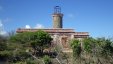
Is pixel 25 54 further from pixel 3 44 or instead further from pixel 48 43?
pixel 48 43

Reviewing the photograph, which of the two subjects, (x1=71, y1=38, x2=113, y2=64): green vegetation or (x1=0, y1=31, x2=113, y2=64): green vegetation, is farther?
(x1=0, y1=31, x2=113, y2=64): green vegetation

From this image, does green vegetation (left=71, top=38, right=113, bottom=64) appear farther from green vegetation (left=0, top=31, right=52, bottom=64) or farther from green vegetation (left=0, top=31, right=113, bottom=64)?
green vegetation (left=0, top=31, right=52, bottom=64)

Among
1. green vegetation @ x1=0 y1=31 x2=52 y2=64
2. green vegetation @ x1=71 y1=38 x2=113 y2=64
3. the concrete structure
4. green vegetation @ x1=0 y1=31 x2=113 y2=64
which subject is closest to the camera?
green vegetation @ x1=71 y1=38 x2=113 y2=64

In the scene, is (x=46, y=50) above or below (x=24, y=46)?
below

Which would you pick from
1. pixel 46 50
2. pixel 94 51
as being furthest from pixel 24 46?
pixel 94 51

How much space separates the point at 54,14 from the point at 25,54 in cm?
1249

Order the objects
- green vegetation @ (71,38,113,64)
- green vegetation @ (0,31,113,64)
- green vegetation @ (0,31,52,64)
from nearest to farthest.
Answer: green vegetation @ (71,38,113,64)
green vegetation @ (0,31,113,64)
green vegetation @ (0,31,52,64)

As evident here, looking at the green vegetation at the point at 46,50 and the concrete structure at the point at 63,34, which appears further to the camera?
the concrete structure at the point at 63,34

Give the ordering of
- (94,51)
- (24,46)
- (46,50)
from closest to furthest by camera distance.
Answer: (94,51) → (24,46) → (46,50)

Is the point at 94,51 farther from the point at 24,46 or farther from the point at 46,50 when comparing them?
the point at 46,50

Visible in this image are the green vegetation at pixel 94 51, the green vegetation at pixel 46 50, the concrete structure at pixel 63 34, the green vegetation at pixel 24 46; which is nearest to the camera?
the green vegetation at pixel 94 51

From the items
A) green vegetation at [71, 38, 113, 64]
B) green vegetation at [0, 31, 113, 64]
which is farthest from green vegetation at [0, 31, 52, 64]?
green vegetation at [71, 38, 113, 64]

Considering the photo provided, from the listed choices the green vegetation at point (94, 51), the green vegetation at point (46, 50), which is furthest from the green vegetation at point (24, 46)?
the green vegetation at point (94, 51)

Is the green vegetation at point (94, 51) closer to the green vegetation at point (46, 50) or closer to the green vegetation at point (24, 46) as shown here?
the green vegetation at point (46, 50)
